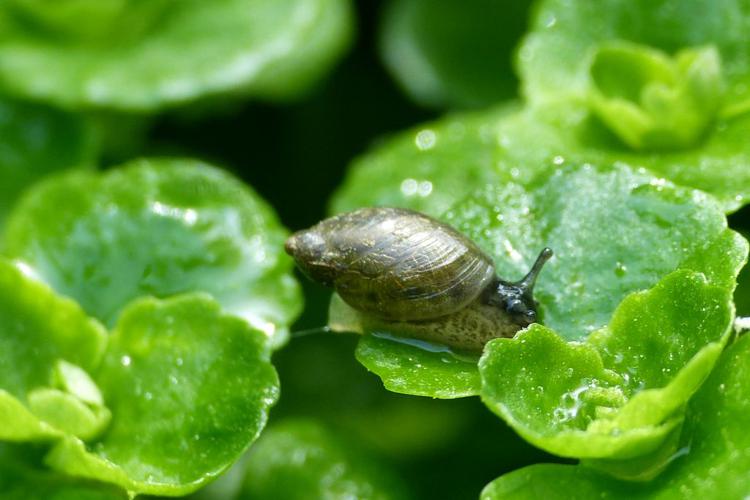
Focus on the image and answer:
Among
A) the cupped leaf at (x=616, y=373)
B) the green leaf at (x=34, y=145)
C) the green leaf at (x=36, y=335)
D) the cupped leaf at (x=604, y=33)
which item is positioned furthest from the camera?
the green leaf at (x=34, y=145)

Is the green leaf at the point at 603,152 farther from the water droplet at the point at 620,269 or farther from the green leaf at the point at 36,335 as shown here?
the green leaf at the point at 36,335

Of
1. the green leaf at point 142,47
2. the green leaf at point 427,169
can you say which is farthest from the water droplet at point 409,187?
the green leaf at point 142,47

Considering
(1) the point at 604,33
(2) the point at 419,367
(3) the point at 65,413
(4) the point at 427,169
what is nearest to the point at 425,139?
(4) the point at 427,169

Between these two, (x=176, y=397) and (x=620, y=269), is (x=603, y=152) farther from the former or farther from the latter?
(x=176, y=397)

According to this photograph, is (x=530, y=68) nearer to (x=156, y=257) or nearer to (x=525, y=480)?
(x=156, y=257)

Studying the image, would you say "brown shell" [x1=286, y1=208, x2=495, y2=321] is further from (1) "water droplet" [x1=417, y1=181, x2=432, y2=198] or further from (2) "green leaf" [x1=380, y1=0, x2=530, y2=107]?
(2) "green leaf" [x1=380, y1=0, x2=530, y2=107]

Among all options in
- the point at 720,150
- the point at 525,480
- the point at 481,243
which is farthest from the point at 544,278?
the point at 720,150

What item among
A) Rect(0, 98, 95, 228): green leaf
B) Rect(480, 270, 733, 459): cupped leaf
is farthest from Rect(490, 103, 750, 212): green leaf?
Rect(0, 98, 95, 228): green leaf
